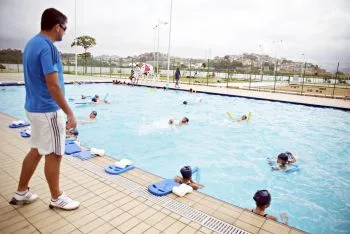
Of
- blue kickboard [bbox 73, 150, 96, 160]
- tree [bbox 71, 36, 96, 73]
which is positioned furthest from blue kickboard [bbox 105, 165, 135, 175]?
tree [bbox 71, 36, 96, 73]

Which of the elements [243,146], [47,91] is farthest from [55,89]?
[243,146]

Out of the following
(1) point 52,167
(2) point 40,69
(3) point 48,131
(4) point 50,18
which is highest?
(4) point 50,18

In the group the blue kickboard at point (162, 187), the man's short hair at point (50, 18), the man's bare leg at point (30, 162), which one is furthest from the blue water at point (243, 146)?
the man's short hair at point (50, 18)

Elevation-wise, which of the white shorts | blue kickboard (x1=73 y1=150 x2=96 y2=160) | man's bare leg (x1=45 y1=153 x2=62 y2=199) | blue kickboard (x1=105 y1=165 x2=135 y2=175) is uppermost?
the white shorts

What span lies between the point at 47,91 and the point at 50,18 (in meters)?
0.75

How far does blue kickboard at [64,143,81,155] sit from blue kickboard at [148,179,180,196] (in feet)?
7.38

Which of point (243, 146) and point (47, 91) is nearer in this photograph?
point (47, 91)

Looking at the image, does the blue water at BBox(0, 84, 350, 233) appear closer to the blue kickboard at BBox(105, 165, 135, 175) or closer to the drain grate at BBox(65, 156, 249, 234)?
the blue kickboard at BBox(105, 165, 135, 175)

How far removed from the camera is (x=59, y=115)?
2760 millimetres

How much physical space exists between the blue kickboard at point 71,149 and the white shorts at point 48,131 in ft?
8.69

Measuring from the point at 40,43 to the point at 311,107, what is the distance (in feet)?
48.5

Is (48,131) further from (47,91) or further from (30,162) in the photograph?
(30,162)

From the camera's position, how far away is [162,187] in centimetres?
394

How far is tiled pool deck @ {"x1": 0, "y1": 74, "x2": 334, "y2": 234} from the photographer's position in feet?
9.52
